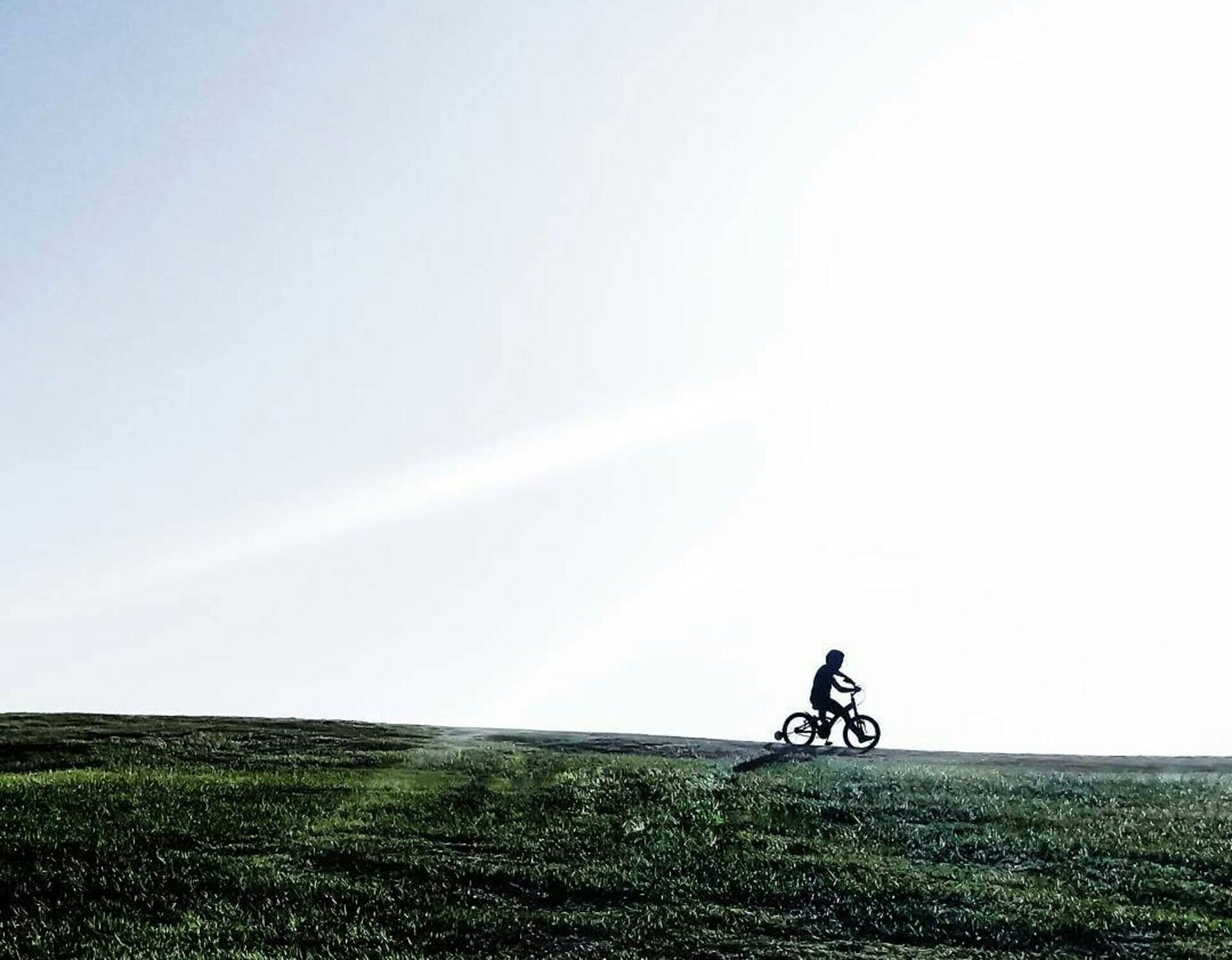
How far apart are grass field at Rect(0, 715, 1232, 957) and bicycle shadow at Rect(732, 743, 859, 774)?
24cm

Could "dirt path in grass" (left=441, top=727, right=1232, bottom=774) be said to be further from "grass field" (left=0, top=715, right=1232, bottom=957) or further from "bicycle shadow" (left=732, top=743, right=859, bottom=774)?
"grass field" (left=0, top=715, right=1232, bottom=957)

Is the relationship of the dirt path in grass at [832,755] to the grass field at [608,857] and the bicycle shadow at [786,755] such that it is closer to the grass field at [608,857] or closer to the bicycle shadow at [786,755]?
the bicycle shadow at [786,755]

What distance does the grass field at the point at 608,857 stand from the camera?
17.9 meters

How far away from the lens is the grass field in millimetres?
17875

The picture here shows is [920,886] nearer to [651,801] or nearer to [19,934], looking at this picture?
[651,801]

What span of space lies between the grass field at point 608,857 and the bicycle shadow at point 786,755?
241 mm

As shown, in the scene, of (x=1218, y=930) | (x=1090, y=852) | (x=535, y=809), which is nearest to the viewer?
(x=1218, y=930)

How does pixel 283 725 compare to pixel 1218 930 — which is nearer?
pixel 1218 930

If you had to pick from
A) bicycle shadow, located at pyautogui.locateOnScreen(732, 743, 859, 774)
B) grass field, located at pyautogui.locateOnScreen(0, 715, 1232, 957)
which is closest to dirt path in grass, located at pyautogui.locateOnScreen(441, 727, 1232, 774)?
bicycle shadow, located at pyautogui.locateOnScreen(732, 743, 859, 774)

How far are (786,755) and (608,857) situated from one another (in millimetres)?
13436

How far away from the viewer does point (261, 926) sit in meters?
17.8

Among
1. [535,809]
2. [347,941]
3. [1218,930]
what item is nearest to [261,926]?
[347,941]

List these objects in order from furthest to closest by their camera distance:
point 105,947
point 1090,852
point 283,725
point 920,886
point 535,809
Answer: point 283,725
point 535,809
point 1090,852
point 920,886
point 105,947

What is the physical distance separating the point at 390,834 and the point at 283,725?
21.7 m
